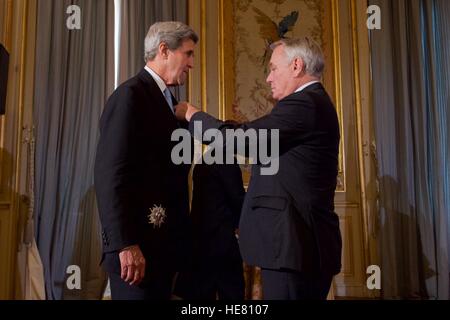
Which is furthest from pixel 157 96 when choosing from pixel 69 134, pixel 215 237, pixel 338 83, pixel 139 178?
pixel 338 83

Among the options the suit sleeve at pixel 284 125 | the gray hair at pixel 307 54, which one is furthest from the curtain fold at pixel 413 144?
the suit sleeve at pixel 284 125

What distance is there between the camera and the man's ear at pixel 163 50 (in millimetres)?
1646

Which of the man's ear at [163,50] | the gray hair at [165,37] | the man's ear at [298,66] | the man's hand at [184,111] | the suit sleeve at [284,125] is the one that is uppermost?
the gray hair at [165,37]

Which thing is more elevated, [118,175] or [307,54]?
[307,54]

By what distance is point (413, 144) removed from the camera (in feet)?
11.9

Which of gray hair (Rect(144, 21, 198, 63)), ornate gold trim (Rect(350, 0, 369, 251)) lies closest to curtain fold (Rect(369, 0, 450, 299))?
ornate gold trim (Rect(350, 0, 369, 251))

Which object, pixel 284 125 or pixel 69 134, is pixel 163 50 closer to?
pixel 284 125

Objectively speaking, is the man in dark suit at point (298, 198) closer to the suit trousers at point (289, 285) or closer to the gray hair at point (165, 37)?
the suit trousers at point (289, 285)

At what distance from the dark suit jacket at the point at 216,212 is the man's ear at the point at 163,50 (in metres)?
0.44

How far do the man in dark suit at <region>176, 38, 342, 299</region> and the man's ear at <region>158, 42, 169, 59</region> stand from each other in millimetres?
237

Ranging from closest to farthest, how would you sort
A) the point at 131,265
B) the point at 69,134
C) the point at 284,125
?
the point at 131,265 < the point at 284,125 < the point at 69,134

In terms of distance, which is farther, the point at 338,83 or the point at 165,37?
the point at 338,83

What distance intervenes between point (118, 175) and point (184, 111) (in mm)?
410

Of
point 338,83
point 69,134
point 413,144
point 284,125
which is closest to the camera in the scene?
point 284,125
